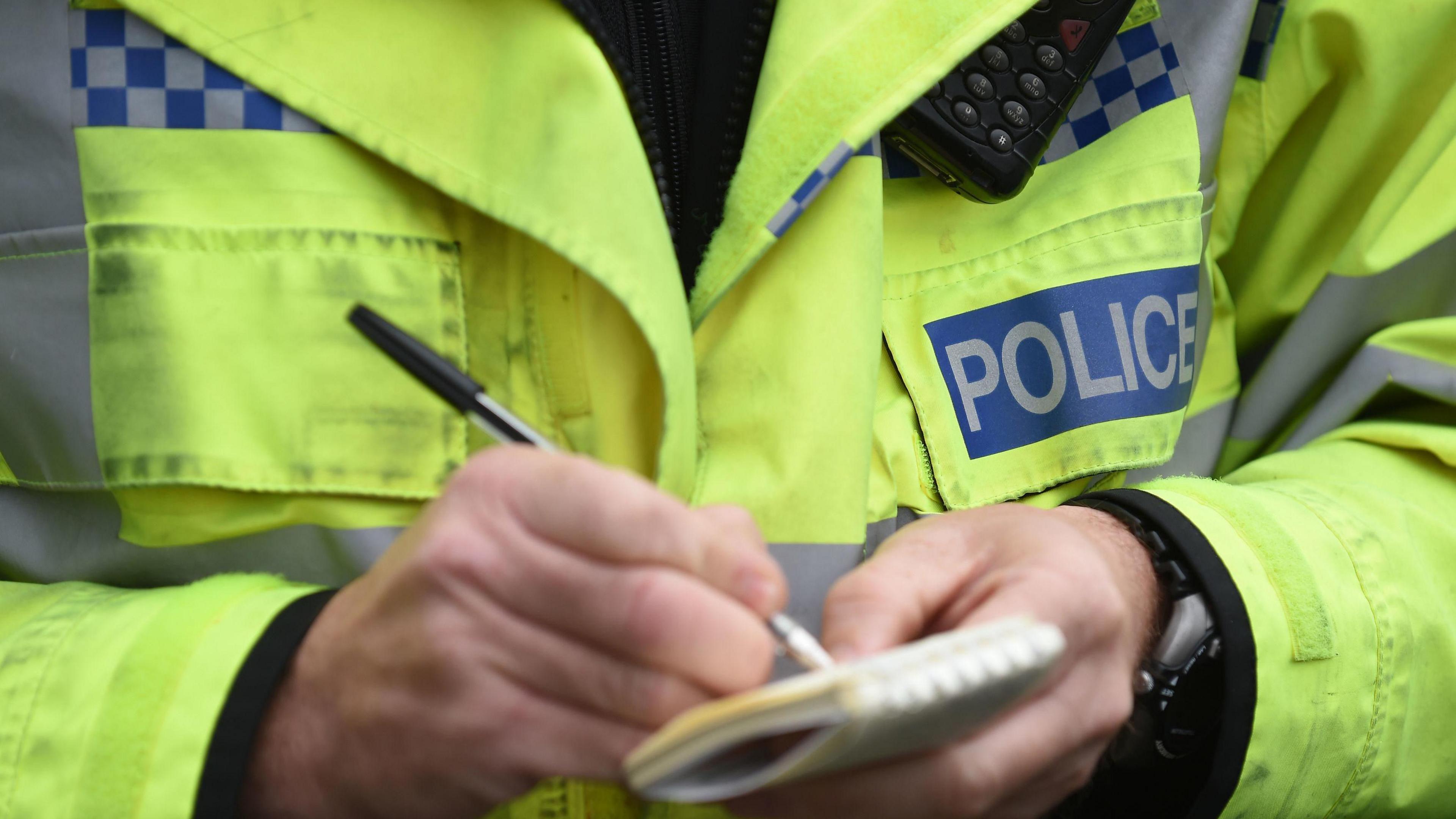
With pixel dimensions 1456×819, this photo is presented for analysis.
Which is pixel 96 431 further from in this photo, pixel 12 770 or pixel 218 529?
pixel 12 770

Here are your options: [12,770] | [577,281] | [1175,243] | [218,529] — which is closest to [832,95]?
[577,281]

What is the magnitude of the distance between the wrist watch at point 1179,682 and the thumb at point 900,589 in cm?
19

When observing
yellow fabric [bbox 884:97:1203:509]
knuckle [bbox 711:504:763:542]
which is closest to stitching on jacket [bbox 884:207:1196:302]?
yellow fabric [bbox 884:97:1203:509]

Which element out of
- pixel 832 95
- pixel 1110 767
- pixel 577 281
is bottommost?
pixel 1110 767

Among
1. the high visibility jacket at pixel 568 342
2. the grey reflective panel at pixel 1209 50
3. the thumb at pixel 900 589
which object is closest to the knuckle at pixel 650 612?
the thumb at pixel 900 589

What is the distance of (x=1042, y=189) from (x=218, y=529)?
709mm

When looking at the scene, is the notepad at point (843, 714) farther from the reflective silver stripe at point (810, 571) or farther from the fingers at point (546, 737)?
the reflective silver stripe at point (810, 571)

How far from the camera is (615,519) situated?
1.38 ft

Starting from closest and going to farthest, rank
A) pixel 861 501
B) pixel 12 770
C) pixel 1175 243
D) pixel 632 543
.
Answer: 1. pixel 632 543
2. pixel 12 770
3. pixel 861 501
4. pixel 1175 243

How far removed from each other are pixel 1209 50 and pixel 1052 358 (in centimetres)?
31

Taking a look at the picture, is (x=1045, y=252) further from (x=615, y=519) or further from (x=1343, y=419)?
(x=615, y=519)

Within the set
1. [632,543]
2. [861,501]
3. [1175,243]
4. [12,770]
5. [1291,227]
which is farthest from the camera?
[1291,227]

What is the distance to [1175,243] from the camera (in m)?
0.83

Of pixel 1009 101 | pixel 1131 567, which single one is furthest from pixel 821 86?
pixel 1131 567
